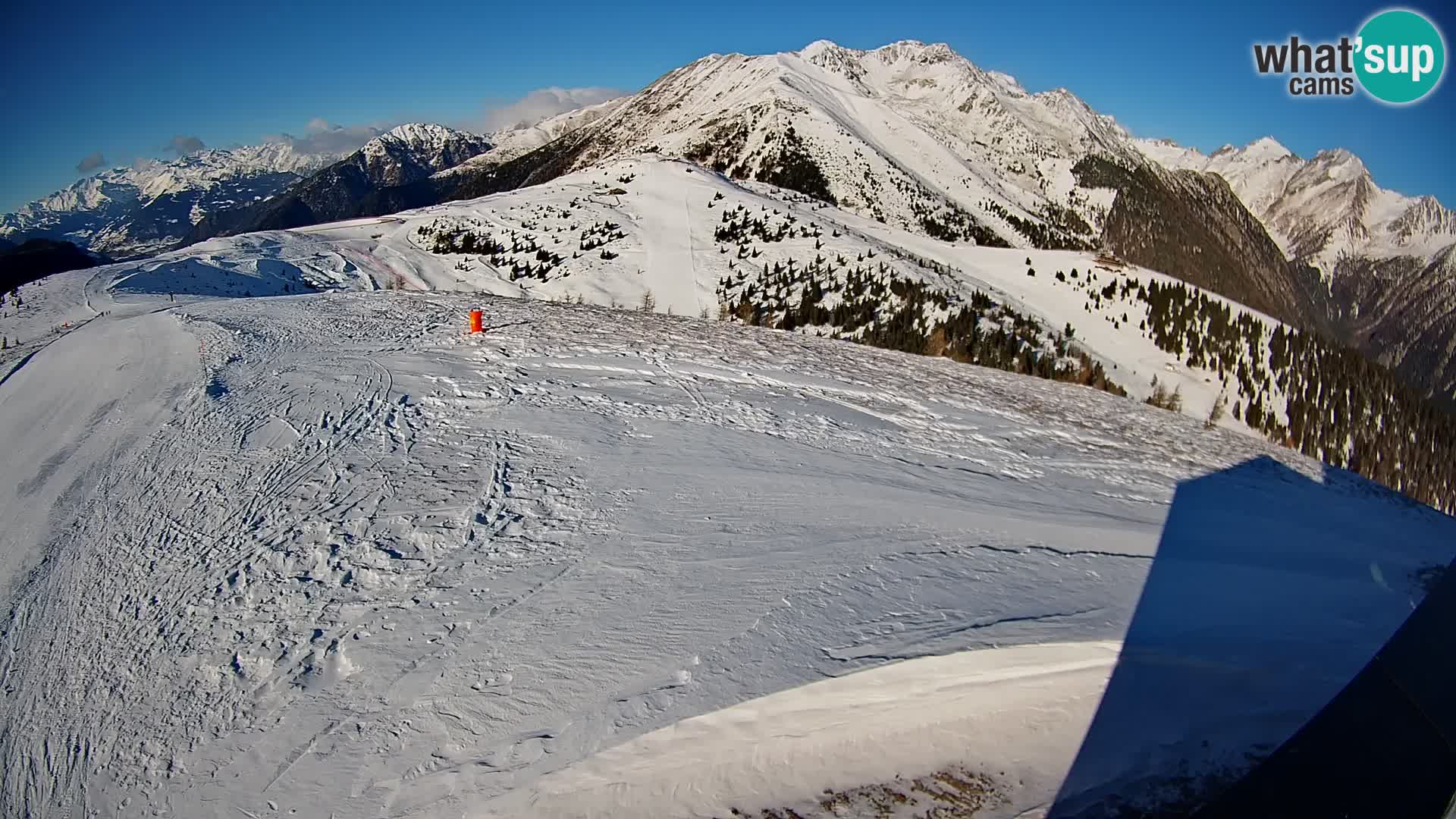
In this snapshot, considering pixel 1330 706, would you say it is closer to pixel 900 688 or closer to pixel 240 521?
pixel 900 688

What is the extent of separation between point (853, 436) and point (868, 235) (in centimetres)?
2313

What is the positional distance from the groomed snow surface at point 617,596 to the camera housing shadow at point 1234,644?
0.03m

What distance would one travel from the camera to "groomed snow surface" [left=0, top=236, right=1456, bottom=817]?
3824mm

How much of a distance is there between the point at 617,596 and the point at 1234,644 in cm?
444

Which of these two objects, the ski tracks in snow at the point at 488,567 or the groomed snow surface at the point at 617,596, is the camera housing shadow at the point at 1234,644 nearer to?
the groomed snow surface at the point at 617,596

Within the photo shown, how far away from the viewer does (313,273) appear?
21.0m

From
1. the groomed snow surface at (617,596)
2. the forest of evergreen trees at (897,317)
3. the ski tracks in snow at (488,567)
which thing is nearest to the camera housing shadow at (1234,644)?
the groomed snow surface at (617,596)

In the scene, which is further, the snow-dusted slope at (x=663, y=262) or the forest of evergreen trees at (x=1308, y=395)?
the snow-dusted slope at (x=663, y=262)

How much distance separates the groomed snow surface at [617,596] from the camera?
12.5ft

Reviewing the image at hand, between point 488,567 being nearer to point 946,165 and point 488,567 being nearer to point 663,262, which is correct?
point 663,262

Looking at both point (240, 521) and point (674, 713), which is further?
point (240, 521)

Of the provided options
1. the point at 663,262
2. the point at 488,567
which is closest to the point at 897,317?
the point at 663,262

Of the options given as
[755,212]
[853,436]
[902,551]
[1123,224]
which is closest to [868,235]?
[755,212]

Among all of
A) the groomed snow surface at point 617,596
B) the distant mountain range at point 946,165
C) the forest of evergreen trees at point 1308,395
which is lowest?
the groomed snow surface at point 617,596
